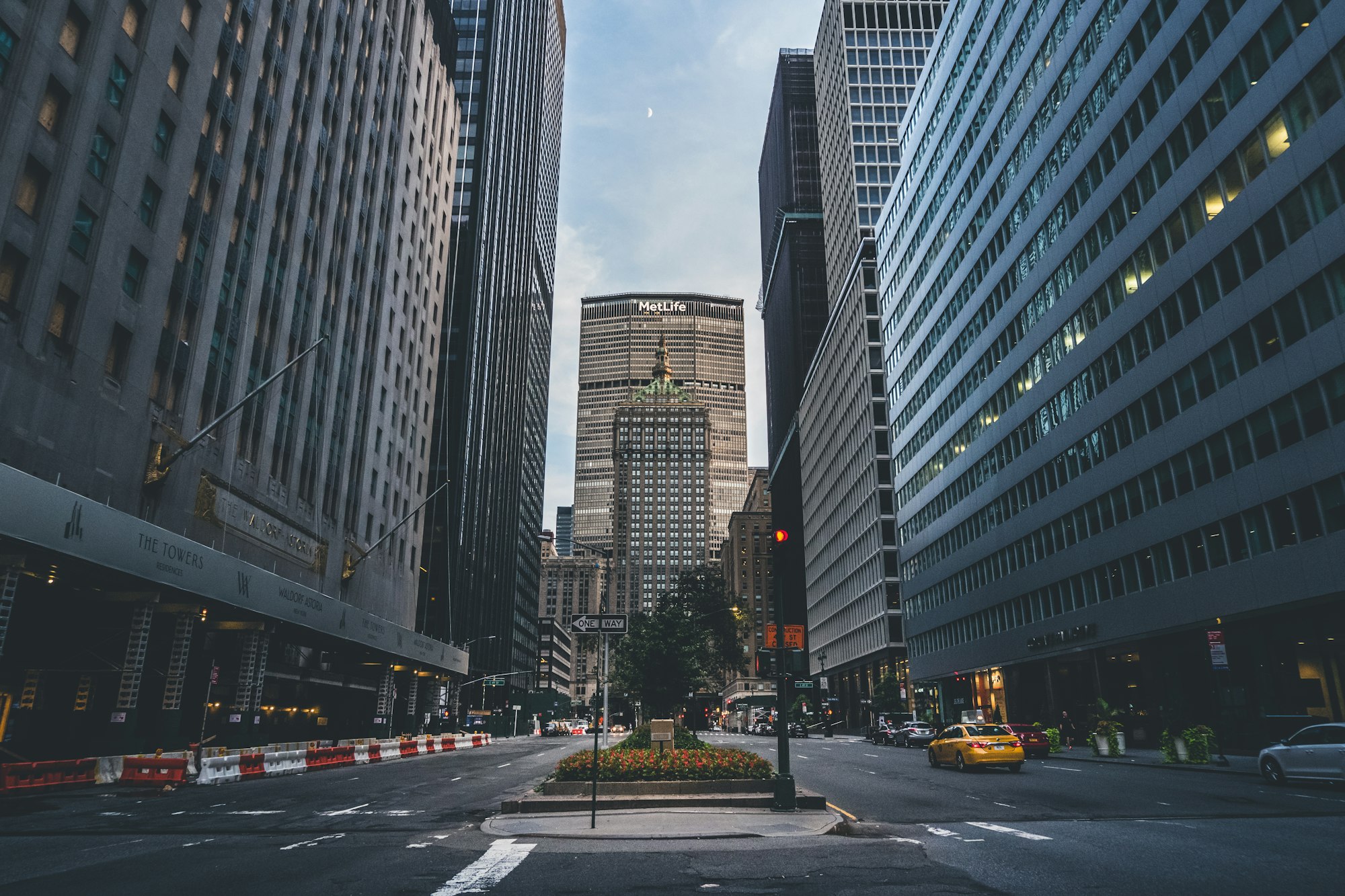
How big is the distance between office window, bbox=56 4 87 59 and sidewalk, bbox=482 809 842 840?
24.6 meters

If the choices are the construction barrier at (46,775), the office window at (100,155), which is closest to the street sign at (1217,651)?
the construction barrier at (46,775)

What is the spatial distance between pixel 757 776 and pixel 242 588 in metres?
21.2

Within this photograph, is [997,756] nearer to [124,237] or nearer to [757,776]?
[757,776]

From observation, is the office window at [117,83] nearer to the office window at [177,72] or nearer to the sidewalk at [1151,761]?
the office window at [177,72]

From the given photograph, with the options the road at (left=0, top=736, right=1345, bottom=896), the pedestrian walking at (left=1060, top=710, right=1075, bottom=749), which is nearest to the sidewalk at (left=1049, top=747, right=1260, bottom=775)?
the pedestrian walking at (left=1060, top=710, right=1075, bottom=749)

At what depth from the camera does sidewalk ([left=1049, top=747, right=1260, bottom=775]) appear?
25.4 metres

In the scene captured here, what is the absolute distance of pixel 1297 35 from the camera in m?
28.2

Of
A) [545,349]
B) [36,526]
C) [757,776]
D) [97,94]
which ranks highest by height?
[545,349]

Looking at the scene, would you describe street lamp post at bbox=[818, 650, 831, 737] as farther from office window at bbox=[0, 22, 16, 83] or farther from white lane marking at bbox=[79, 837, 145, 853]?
office window at bbox=[0, 22, 16, 83]

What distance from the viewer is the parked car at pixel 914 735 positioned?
49156mm

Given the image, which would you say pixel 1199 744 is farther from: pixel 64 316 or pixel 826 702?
pixel 826 702

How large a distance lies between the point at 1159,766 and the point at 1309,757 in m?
10.4

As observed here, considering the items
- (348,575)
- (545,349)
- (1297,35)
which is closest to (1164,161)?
(1297,35)

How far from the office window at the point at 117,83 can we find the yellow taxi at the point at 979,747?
107ft
